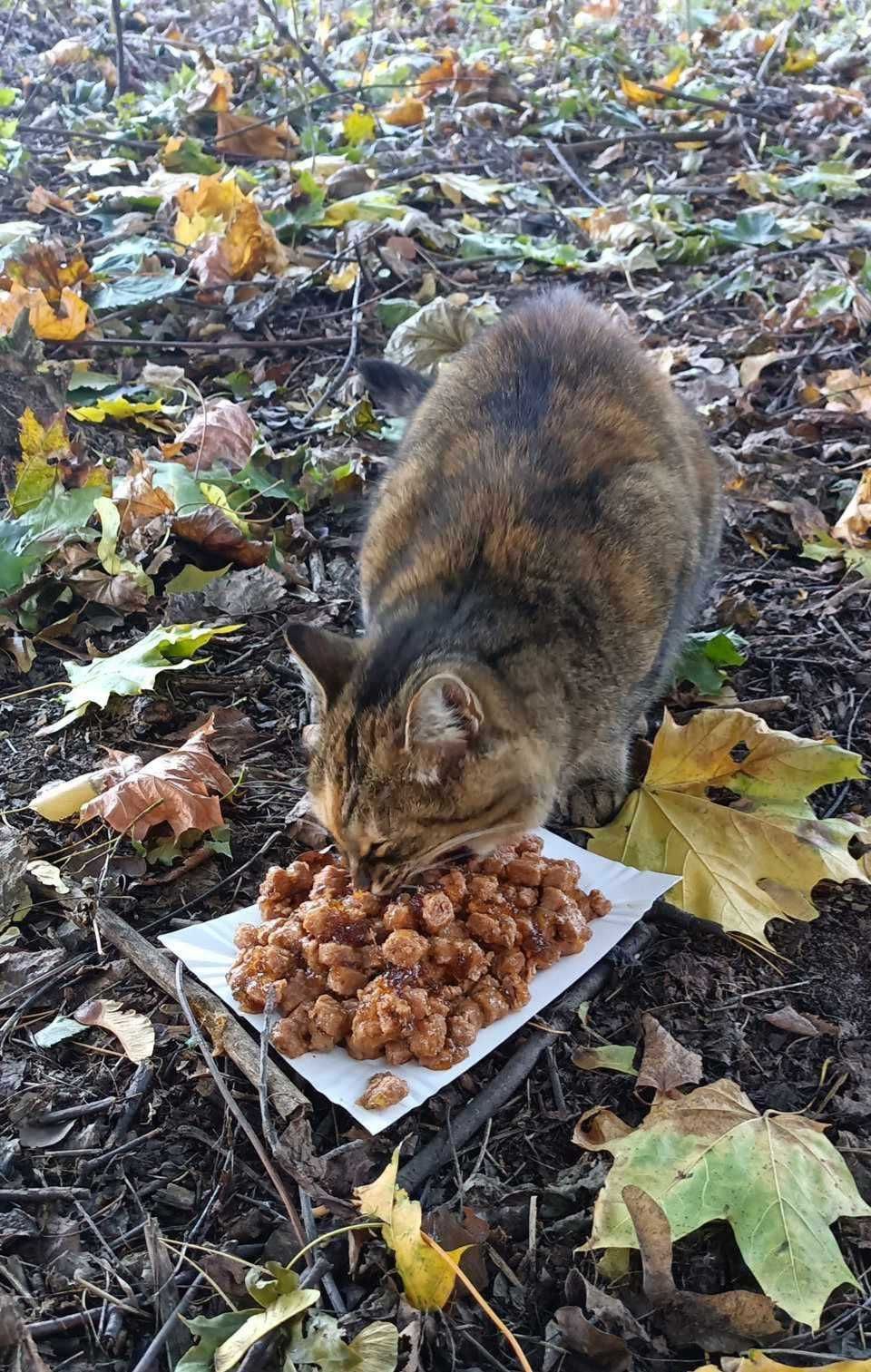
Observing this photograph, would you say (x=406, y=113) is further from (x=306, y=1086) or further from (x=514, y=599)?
(x=306, y=1086)

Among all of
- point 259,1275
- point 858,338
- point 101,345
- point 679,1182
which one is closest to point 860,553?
point 858,338

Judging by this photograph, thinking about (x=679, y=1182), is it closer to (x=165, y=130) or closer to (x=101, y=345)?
(x=101, y=345)

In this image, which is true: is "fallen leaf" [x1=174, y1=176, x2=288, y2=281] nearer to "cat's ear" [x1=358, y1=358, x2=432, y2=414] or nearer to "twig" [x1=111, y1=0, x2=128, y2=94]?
"cat's ear" [x1=358, y1=358, x2=432, y2=414]

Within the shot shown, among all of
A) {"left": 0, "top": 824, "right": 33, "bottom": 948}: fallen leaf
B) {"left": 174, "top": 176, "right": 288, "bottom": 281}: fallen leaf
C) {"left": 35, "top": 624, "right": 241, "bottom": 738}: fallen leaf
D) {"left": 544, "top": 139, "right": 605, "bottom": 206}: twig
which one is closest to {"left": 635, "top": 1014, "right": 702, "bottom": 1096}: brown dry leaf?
{"left": 0, "top": 824, "right": 33, "bottom": 948}: fallen leaf

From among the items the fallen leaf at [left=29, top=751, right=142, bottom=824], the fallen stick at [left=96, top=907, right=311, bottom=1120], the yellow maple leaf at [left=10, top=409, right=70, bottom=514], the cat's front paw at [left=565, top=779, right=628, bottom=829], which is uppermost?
the yellow maple leaf at [left=10, top=409, right=70, bottom=514]

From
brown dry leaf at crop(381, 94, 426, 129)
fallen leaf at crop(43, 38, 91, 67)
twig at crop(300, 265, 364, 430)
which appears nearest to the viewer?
twig at crop(300, 265, 364, 430)

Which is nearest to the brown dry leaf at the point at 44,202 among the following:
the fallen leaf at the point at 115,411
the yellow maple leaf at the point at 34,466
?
the fallen leaf at the point at 115,411
